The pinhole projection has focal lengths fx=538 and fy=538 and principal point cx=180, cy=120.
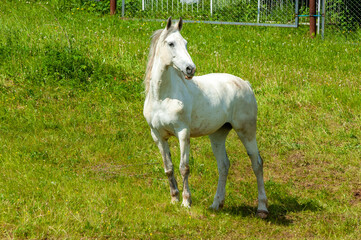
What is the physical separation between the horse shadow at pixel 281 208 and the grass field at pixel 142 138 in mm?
25

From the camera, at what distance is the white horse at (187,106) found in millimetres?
6258

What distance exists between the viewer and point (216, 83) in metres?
7.05

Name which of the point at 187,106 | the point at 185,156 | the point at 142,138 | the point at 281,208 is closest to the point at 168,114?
the point at 187,106

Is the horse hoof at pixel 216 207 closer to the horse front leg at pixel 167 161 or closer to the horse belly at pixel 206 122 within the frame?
the horse front leg at pixel 167 161

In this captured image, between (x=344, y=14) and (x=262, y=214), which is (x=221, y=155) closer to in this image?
(x=262, y=214)

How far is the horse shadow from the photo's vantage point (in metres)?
7.02

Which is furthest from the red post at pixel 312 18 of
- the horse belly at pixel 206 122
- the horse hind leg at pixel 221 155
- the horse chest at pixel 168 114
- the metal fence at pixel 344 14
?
the horse chest at pixel 168 114

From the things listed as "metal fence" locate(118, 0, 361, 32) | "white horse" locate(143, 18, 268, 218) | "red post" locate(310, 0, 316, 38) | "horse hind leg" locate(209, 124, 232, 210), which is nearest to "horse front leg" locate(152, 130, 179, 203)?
"white horse" locate(143, 18, 268, 218)

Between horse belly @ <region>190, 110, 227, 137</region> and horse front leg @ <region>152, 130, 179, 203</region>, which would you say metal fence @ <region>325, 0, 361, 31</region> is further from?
horse front leg @ <region>152, 130, 179, 203</region>

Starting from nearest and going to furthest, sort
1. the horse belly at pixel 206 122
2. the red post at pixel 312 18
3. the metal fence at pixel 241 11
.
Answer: the horse belly at pixel 206 122
the red post at pixel 312 18
the metal fence at pixel 241 11

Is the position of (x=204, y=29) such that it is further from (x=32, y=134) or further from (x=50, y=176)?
(x=50, y=176)

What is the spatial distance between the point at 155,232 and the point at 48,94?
215 inches

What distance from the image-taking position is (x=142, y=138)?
373 inches

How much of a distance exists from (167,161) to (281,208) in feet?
5.89
